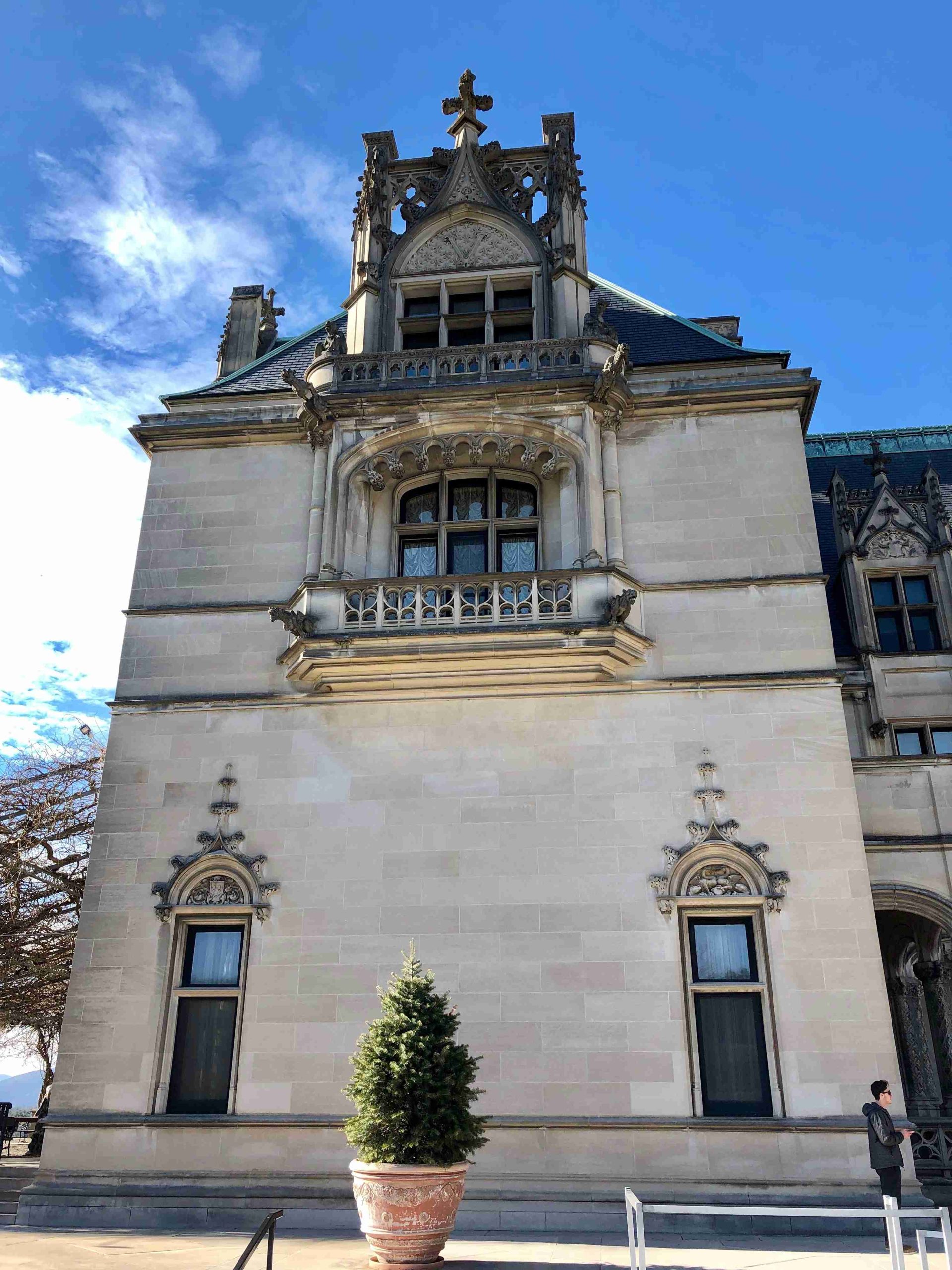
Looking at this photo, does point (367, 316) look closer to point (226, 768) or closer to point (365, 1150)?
point (226, 768)

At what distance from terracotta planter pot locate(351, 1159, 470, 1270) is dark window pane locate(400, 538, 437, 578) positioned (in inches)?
380

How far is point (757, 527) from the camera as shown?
51.6ft

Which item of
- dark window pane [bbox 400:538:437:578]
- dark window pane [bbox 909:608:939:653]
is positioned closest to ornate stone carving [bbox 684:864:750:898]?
dark window pane [bbox 400:538:437:578]

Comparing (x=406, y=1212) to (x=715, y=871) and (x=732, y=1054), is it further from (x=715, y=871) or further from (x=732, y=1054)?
(x=715, y=871)

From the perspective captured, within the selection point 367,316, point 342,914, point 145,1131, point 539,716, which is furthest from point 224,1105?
point 367,316

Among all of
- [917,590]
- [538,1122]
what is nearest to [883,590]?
[917,590]

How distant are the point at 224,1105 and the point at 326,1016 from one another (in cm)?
168

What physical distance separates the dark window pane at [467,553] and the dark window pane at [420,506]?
579 mm

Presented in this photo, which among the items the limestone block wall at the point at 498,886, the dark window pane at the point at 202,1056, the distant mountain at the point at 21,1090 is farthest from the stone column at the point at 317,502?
the distant mountain at the point at 21,1090

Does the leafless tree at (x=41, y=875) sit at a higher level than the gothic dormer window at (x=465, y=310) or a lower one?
lower

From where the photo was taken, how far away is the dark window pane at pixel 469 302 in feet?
62.2

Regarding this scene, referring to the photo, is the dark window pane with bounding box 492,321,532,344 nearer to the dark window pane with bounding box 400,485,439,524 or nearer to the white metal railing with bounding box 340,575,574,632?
the dark window pane with bounding box 400,485,439,524

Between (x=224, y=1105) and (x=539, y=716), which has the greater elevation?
(x=539, y=716)

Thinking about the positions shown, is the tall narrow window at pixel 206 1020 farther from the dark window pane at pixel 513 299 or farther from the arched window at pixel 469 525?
the dark window pane at pixel 513 299
